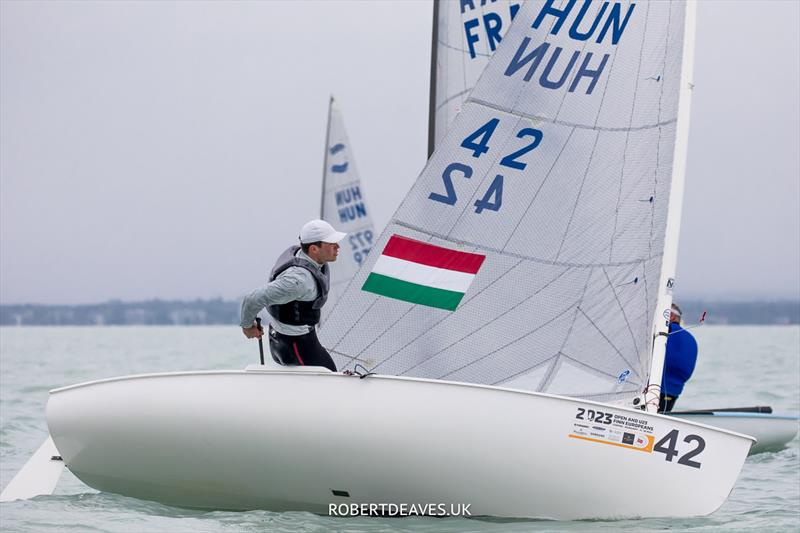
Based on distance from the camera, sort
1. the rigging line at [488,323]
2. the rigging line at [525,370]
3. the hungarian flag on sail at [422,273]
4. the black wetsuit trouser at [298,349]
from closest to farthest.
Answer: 1. the black wetsuit trouser at [298,349]
2. the hungarian flag on sail at [422,273]
3. the rigging line at [488,323]
4. the rigging line at [525,370]

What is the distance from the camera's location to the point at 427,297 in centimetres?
589

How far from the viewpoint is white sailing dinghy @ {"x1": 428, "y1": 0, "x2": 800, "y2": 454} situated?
8.20m

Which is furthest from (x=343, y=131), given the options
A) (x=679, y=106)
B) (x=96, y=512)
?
(x=96, y=512)

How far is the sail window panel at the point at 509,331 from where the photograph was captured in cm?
596

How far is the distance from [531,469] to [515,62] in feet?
7.31

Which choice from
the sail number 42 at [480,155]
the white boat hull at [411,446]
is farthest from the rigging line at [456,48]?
the white boat hull at [411,446]

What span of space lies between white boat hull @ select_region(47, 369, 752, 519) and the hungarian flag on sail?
886 mm

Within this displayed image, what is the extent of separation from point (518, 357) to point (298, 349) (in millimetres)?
1229

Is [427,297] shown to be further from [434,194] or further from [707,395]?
[707,395]

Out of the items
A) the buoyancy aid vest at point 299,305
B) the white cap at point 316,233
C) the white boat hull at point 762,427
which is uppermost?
the white cap at point 316,233

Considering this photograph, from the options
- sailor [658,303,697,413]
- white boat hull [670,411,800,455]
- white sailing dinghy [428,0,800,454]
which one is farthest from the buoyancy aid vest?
white boat hull [670,411,800,455]

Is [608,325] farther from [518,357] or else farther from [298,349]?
[298,349]

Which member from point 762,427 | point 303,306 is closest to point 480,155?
point 303,306

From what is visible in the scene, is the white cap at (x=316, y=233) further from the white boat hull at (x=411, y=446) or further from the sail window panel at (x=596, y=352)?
the sail window panel at (x=596, y=352)
